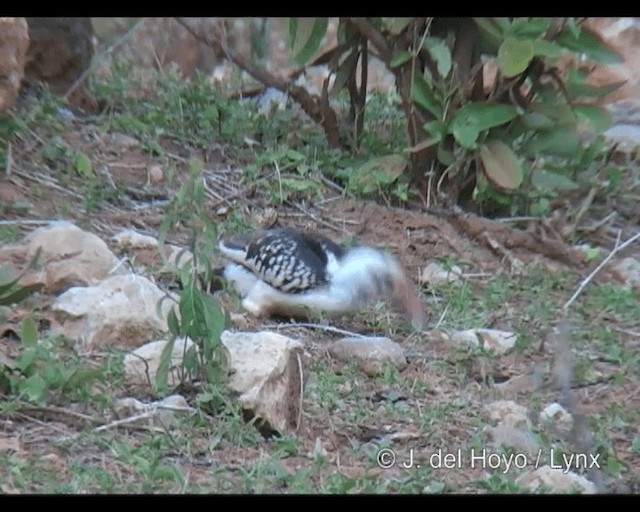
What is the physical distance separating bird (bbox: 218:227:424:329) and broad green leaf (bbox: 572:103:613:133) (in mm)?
845

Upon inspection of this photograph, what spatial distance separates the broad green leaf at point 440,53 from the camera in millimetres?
4137

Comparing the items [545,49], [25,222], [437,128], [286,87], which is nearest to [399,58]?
[437,128]

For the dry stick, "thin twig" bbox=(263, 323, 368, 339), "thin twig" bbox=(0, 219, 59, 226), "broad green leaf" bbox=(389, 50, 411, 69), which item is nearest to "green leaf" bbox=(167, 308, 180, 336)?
"thin twig" bbox=(263, 323, 368, 339)

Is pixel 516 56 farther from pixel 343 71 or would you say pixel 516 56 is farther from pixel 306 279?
pixel 306 279

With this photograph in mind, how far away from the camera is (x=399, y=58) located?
13.9ft

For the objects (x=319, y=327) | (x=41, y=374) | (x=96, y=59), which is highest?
(x=96, y=59)

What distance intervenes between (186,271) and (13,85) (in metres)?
1.48

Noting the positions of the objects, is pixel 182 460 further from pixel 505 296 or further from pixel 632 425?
pixel 505 296

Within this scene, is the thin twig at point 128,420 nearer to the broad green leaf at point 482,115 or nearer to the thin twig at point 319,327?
the thin twig at point 319,327

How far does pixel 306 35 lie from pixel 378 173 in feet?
1.63

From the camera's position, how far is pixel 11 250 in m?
3.75

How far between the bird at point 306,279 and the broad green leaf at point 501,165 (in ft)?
1.63

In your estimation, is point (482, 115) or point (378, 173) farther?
point (378, 173)
